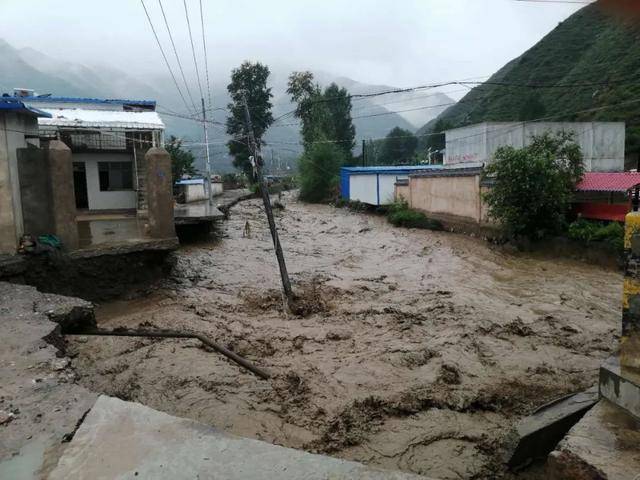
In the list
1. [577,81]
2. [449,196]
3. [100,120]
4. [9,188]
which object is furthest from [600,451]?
[577,81]

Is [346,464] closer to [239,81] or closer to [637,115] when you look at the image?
[637,115]

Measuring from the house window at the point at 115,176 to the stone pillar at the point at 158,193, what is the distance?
8.51 m

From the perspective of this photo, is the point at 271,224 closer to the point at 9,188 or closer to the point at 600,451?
the point at 9,188

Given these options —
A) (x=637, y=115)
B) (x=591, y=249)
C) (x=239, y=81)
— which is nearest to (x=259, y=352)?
(x=591, y=249)

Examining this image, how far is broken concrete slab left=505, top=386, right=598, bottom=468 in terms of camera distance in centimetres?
401

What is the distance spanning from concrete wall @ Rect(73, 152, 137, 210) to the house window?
158 millimetres

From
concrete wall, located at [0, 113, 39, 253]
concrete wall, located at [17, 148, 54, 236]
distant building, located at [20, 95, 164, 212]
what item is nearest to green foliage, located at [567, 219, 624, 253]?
distant building, located at [20, 95, 164, 212]

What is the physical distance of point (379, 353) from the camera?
8.36m

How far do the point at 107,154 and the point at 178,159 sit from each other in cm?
1393

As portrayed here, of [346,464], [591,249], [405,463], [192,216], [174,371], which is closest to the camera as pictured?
[346,464]

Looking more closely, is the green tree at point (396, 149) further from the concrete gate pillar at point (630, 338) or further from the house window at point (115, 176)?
the concrete gate pillar at point (630, 338)

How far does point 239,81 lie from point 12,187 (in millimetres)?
44175

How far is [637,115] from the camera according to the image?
40250mm

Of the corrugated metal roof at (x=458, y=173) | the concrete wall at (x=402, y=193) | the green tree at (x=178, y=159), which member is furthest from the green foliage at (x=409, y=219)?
the green tree at (x=178, y=159)
